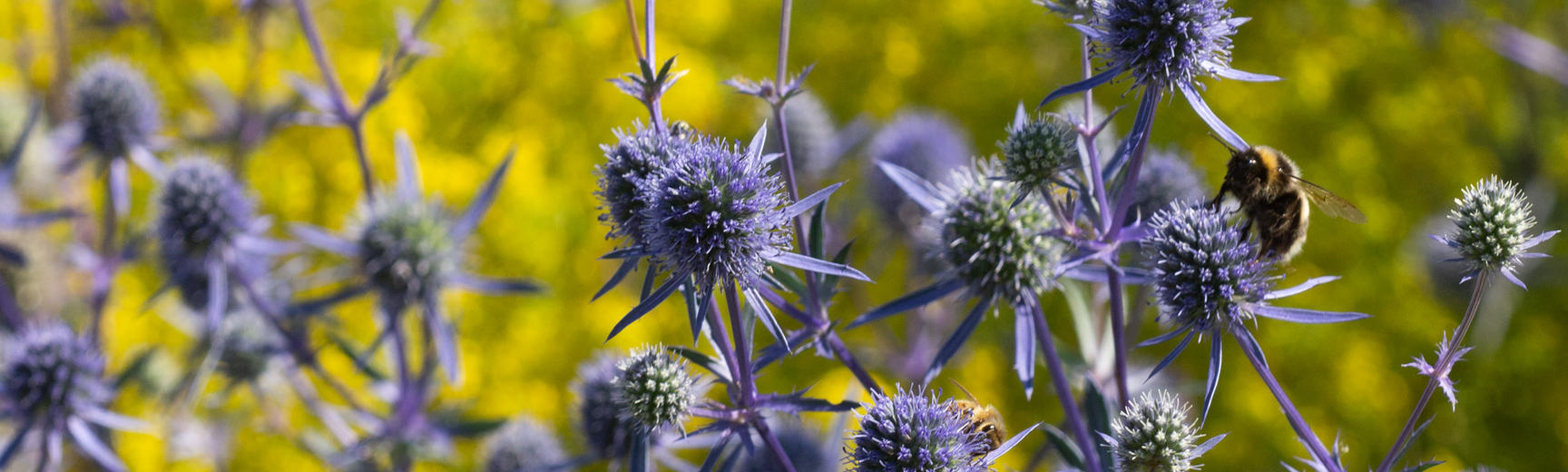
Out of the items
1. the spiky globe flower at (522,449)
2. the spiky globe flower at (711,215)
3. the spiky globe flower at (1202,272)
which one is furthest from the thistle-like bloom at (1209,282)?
the spiky globe flower at (522,449)

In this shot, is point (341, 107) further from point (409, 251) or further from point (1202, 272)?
point (1202, 272)

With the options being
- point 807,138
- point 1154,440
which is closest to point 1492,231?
point 1154,440

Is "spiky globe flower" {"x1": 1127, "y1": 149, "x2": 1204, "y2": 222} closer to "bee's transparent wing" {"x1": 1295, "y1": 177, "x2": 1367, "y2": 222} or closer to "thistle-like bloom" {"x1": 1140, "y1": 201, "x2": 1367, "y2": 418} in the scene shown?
"bee's transparent wing" {"x1": 1295, "y1": 177, "x2": 1367, "y2": 222}

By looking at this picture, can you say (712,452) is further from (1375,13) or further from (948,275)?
(1375,13)

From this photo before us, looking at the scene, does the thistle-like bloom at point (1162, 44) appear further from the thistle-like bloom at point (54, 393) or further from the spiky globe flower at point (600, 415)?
the thistle-like bloom at point (54, 393)

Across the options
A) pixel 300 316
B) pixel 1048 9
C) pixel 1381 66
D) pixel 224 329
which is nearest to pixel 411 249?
pixel 300 316

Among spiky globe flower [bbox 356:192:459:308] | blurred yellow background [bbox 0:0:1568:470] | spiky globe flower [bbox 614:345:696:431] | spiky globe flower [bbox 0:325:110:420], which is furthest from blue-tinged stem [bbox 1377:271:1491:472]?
spiky globe flower [bbox 0:325:110:420]
